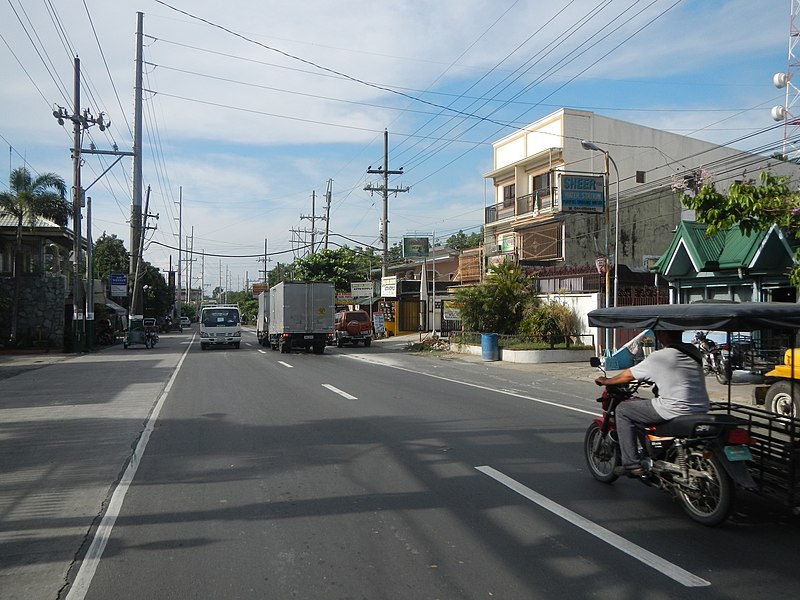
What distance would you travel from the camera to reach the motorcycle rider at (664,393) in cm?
593

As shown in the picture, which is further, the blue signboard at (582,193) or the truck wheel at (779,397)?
the blue signboard at (582,193)

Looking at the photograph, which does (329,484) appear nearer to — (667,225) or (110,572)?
(110,572)

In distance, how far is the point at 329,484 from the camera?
6906 millimetres

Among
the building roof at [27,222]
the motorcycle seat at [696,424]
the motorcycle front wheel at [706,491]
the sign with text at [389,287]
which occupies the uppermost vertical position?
the building roof at [27,222]

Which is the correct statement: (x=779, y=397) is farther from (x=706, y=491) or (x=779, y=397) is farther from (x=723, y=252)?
(x=723, y=252)

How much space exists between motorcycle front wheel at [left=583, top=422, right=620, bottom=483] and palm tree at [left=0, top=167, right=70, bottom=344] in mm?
32747

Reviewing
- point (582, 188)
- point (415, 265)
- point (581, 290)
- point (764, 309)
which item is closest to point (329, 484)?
point (764, 309)

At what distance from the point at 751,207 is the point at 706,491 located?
640cm

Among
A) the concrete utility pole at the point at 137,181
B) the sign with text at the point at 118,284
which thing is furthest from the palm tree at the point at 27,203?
the sign with text at the point at 118,284

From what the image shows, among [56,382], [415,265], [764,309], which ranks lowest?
[56,382]

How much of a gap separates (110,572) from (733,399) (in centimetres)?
1323

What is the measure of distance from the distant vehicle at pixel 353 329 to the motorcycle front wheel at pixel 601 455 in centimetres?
2952

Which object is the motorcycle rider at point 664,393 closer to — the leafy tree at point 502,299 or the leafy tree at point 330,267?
the leafy tree at point 502,299

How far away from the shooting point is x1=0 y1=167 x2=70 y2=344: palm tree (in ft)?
105
